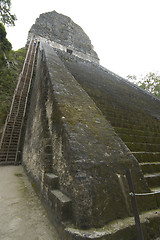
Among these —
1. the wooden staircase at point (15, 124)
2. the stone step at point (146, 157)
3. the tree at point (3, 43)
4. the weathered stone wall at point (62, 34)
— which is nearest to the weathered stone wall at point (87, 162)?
the stone step at point (146, 157)

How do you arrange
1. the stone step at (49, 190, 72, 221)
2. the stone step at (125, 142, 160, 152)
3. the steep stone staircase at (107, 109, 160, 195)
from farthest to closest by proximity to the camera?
1. the stone step at (125, 142, 160, 152)
2. the steep stone staircase at (107, 109, 160, 195)
3. the stone step at (49, 190, 72, 221)

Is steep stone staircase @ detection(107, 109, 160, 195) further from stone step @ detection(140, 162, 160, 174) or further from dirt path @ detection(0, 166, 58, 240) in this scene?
dirt path @ detection(0, 166, 58, 240)

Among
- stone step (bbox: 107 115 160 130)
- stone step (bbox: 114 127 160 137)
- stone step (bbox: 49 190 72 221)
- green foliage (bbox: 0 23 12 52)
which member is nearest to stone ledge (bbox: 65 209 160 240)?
stone step (bbox: 49 190 72 221)

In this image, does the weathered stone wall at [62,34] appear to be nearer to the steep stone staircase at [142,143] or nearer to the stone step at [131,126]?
the steep stone staircase at [142,143]

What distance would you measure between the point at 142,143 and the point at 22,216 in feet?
8.87

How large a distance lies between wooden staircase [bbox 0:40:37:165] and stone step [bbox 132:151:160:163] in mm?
5090

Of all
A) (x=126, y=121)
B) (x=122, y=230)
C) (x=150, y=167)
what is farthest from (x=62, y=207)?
(x=126, y=121)

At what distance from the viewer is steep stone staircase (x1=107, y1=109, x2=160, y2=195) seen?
2332 millimetres

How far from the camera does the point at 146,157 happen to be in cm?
263

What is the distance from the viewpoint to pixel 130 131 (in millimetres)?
3387

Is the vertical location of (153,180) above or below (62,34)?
below

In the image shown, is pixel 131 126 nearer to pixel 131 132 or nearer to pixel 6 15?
pixel 131 132

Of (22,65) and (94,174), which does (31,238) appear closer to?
(94,174)

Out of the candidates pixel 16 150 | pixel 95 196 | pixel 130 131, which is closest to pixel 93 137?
pixel 95 196
